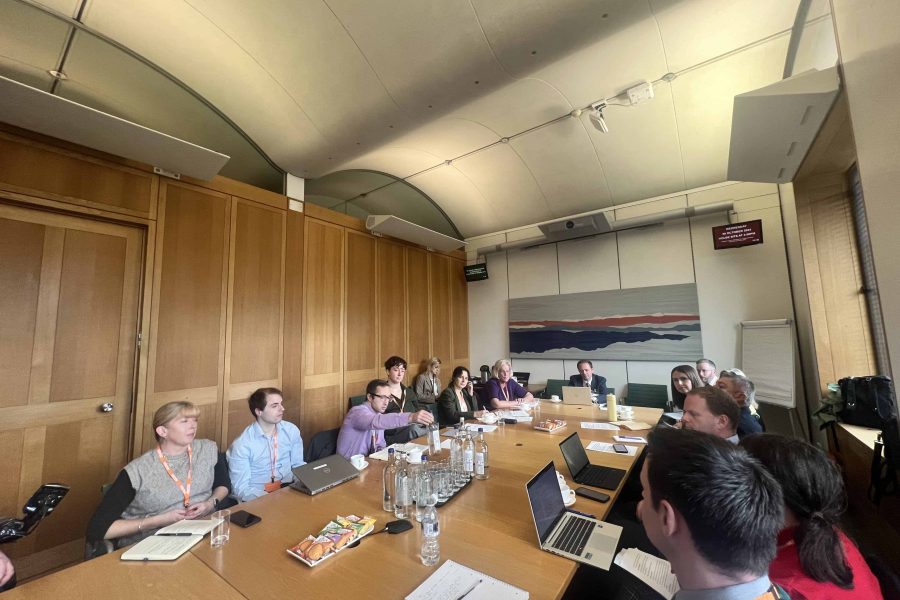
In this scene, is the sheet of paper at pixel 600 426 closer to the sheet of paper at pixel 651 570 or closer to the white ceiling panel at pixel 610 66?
the sheet of paper at pixel 651 570

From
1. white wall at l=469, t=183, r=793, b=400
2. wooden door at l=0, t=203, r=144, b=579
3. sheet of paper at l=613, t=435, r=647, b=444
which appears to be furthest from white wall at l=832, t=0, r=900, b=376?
wooden door at l=0, t=203, r=144, b=579

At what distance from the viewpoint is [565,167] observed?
17.7 ft

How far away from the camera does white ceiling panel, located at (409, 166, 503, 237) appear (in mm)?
5938

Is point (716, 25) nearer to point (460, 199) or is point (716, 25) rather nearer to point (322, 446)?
point (460, 199)

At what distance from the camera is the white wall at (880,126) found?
1.40 metres

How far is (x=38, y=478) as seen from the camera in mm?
2793

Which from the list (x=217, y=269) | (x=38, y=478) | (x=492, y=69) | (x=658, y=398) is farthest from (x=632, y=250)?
(x=38, y=478)

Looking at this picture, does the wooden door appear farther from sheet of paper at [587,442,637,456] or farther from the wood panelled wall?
sheet of paper at [587,442,637,456]

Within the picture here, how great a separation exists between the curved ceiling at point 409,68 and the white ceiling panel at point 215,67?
13 millimetres

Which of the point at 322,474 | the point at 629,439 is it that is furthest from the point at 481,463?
the point at 629,439

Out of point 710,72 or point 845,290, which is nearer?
point 845,290

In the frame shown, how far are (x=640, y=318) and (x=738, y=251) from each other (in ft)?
5.28

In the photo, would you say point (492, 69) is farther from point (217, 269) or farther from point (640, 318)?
point (640, 318)

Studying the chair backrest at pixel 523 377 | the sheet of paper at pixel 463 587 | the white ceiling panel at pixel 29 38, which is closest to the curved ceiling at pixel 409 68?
the white ceiling panel at pixel 29 38
